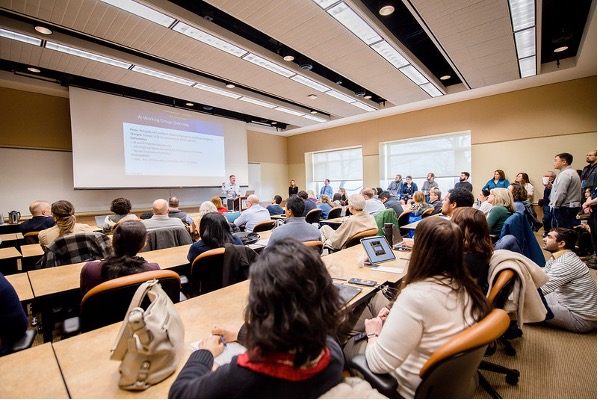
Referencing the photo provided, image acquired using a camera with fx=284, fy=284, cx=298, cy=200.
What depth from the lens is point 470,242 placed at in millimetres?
1644

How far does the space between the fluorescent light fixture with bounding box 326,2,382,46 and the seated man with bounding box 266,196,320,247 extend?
245cm

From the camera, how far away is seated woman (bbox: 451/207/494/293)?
63.2 inches

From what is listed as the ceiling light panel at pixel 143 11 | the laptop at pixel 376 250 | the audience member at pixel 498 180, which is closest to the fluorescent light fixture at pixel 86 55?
the ceiling light panel at pixel 143 11

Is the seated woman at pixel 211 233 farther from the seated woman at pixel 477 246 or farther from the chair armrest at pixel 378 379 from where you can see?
the seated woman at pixel 477 246

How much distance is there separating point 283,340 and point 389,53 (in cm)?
522

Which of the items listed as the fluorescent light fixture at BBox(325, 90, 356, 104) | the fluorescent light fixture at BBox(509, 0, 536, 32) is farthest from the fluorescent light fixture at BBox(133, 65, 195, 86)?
the fluorescent light fixture at BBox(509, 0, 536, 32)

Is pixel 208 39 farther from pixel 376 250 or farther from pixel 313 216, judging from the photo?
pixel 376 250

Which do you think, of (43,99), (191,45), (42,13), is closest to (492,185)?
(191,45)

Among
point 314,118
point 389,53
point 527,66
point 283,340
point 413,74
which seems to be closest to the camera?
point 283,340

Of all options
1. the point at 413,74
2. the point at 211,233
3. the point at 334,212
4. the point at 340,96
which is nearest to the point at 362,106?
the point at 340,96

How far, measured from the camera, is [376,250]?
2.22m

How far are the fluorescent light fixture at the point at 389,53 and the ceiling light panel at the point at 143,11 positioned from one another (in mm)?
2994

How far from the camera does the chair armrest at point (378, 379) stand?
98 cm

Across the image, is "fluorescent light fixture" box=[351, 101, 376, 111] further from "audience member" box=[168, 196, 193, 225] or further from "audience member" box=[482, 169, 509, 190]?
"audience member" box=[168, 196, 193, 225]
